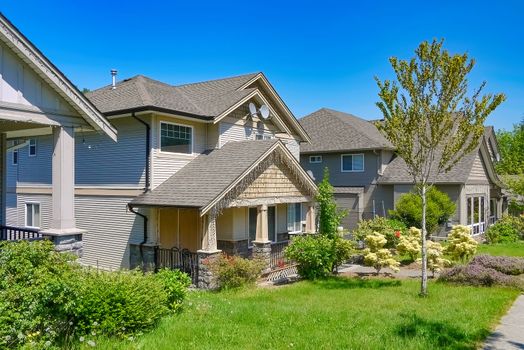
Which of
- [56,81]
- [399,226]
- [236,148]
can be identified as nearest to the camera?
[56,81]

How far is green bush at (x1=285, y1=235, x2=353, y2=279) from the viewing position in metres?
14.8

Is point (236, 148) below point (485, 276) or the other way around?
the other way around

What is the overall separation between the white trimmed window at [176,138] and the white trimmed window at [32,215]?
7.68 metres

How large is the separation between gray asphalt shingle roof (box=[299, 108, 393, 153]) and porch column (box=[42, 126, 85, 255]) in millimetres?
21791

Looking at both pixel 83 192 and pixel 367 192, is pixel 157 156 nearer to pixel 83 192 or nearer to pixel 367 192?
pixel 83 192

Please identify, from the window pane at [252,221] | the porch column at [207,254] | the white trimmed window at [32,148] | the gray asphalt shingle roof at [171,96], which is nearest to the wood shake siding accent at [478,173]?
the window pane at [252,221]

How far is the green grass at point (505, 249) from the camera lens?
2037cm

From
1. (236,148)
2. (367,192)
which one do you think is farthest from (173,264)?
(367,192)

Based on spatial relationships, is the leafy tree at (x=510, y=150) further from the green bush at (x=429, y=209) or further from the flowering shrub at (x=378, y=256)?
the flowering shrub at (x=378, y=256)

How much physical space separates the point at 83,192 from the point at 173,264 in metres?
5.62

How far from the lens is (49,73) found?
31.3 feet

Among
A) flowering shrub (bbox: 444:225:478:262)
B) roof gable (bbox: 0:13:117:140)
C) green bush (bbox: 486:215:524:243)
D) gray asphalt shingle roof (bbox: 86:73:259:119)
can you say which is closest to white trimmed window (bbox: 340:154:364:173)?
green bush (bbox: 486:215:524:243)

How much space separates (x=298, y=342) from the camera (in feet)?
23.7

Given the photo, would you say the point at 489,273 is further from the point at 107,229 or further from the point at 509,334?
the point at 107,229
